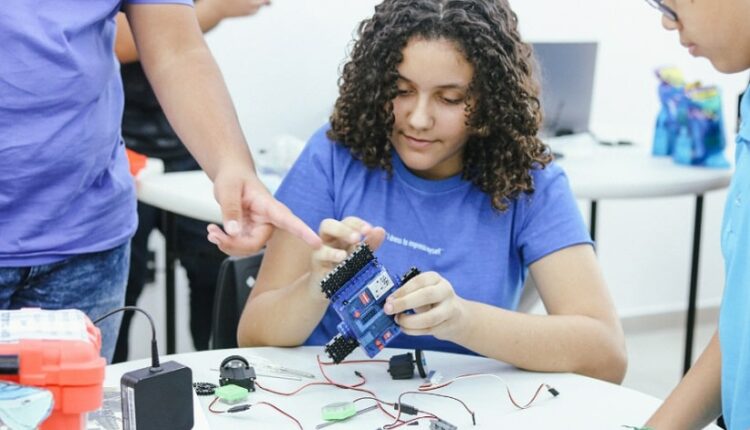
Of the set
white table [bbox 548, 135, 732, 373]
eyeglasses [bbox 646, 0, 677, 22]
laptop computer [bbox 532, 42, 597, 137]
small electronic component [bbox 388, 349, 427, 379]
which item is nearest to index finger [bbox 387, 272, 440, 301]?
small electronic component [bbox 388, 349, 427, 379]

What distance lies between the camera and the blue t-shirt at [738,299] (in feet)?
4.05

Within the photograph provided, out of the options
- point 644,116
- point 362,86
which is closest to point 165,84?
point 362,86

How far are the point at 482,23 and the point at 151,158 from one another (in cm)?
145

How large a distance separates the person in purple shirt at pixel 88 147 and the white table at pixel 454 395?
176 millimetres

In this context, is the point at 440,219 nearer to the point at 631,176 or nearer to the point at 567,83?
the point at 631,176

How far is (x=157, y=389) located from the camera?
1021 millimetres

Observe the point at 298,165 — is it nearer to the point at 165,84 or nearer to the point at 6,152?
the point at 165,84

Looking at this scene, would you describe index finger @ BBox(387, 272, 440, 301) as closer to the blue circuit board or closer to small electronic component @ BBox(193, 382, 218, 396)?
the blue circuit board

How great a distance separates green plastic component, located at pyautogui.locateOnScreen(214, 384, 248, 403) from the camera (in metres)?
1.28

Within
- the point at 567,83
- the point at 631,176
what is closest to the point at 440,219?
the point at 631,176

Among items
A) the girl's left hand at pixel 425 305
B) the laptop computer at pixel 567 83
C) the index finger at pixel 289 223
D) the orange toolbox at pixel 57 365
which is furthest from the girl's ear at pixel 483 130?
the laptop computer at pixel 567 83

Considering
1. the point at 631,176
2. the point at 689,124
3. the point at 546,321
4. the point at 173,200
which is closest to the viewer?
the point at 546,321

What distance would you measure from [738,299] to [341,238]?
21.5 inches

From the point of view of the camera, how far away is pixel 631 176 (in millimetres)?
2873
